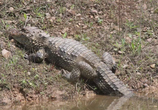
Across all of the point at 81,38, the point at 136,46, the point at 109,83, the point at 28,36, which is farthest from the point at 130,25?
the point at 28,36

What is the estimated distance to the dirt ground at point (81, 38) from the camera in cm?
591

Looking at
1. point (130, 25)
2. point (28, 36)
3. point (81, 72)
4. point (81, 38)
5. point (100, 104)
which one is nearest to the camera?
point (100, 104)

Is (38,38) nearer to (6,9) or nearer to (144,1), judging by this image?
(6,9)

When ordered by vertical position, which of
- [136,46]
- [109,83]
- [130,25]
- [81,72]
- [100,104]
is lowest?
[100,104]

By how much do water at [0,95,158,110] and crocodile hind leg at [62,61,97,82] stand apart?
60 cm

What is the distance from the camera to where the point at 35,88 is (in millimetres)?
5805

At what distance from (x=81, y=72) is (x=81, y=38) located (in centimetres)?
147

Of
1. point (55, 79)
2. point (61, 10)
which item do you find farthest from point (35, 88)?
point (61, 10)

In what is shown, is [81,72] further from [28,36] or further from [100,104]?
[28,36]

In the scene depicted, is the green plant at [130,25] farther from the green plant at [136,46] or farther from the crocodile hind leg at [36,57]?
the crocodile hind leg at [36,57]

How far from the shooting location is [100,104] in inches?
215

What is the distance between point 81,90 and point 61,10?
3.02m

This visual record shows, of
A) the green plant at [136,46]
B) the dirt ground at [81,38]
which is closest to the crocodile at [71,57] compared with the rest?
the dirt ground at [81,38]

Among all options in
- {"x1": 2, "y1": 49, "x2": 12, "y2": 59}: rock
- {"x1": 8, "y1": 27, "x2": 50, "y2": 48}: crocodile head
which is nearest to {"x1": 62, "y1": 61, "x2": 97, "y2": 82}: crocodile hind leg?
{"x1": 8, "y1": 27, "x2": 50, "y2": 48}: crocodile head
